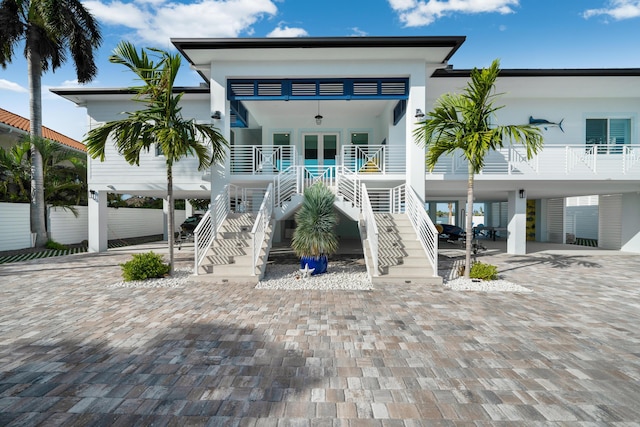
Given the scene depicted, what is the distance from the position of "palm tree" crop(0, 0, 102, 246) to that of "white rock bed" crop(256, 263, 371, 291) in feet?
37.8

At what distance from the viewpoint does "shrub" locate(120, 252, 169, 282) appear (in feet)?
25.5

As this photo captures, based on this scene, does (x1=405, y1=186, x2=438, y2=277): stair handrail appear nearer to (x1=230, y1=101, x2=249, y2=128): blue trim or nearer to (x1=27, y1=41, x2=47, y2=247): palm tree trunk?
(x1=230, y1=101, x2=249, y2=128): blue trim

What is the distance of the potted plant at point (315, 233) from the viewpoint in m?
8.45

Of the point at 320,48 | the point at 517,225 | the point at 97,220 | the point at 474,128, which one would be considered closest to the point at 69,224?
the point at 97,220

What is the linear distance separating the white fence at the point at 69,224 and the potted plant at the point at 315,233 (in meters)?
13.2

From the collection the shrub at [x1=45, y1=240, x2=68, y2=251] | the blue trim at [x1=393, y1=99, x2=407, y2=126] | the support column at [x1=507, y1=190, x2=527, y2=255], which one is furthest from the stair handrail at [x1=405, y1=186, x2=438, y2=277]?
the shrub at [x1=45, y1=240, x2=68, y2=251]

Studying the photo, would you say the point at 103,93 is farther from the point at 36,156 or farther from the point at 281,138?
the point at 281,138

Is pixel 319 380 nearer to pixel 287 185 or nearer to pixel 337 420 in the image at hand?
pixel 337 420

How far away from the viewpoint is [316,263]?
866 cm

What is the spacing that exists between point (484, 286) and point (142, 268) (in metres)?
9.06

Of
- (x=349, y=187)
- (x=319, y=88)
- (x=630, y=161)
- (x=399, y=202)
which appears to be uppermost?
(x=319, y=88)

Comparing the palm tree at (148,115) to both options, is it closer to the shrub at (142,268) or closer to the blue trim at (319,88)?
the shrub at (142,268)

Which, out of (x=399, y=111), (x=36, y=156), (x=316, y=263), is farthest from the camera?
(x=36, y=156)

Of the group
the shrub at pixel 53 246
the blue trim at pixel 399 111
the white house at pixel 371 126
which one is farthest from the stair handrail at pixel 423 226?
the shrub at pixel 53 246
